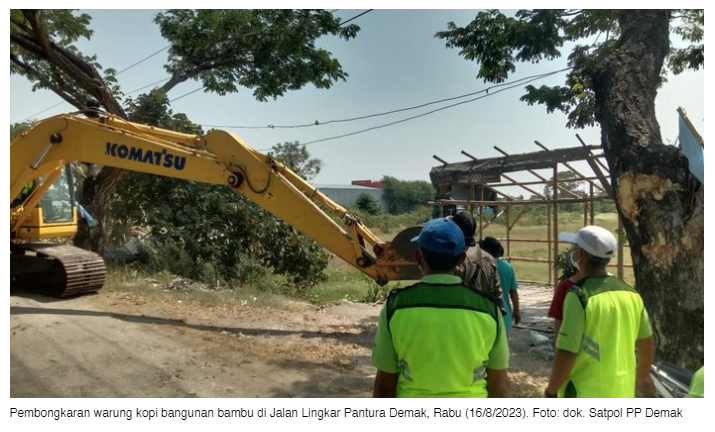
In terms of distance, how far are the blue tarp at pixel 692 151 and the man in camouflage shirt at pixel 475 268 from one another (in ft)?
5.55

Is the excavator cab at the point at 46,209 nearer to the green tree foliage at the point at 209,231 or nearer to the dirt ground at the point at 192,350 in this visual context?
the dirt ground at the point at 192,350

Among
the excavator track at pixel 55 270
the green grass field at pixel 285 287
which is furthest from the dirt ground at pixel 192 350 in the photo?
the green grass field at pixel 285 287

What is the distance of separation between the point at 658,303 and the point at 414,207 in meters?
37.7

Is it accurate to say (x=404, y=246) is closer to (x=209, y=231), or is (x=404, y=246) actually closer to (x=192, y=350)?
(x=192, y=350)

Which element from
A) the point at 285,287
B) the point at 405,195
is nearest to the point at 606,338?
the point at 285,287

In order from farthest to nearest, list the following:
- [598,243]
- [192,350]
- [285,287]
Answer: [285,287]
[192,350]
[598,243]

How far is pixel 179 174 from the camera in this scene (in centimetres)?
728

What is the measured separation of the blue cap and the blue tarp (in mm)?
2932

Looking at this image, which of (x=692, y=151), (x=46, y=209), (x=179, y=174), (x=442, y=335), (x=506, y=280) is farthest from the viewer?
(x=46, y=209)

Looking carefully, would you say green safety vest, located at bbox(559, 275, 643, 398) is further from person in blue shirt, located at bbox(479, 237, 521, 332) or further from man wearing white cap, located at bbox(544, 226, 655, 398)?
person in blue shirt, located at bbox(479, 237, 521, 332)

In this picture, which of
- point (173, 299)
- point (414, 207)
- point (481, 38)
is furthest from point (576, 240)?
point (414, 207)

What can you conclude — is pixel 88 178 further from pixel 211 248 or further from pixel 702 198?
pixel 702 198

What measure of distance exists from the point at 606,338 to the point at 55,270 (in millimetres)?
8288

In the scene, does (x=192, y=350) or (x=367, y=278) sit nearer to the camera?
(x=192, y=350)
